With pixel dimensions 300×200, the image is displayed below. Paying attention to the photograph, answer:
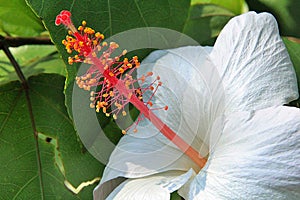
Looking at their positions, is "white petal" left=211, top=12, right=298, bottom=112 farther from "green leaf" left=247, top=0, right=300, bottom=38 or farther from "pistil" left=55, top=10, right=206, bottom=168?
"green leaf" left=247, top=0, right=300, bottom=38

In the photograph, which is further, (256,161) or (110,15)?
(110,15)

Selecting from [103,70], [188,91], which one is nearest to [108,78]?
[103,70]

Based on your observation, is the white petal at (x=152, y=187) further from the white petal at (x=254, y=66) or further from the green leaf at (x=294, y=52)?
the green leaf at (x=294, y=52)

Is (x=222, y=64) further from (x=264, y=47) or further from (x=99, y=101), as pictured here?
(x=99, y=101)

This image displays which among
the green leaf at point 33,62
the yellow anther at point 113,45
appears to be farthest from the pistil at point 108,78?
the green leaf at point 33,62

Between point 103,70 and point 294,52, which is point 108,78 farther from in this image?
point 294,52

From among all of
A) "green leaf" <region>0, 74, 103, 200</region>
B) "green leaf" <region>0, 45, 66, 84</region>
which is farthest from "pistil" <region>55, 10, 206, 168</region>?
"green leaf" <region>0, 45, 66, 84</region>
